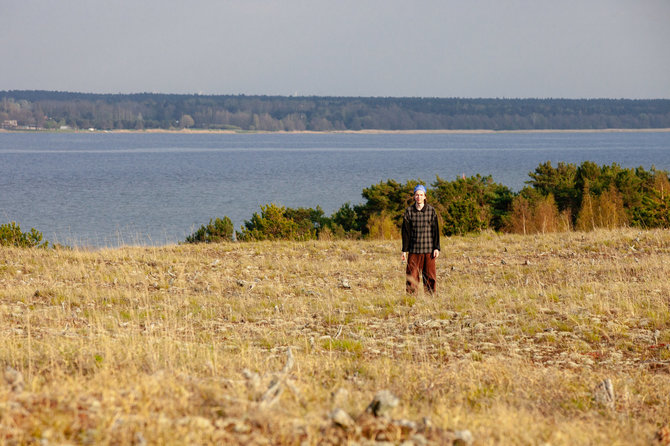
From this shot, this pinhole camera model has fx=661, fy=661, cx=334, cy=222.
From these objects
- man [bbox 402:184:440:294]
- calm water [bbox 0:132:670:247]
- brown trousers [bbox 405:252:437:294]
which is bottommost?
calm water [bbox 0:132:670:247]

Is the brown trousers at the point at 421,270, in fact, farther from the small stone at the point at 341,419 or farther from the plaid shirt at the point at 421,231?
the small stone at the point at 341,419

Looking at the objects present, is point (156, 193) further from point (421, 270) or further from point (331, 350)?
point (331, 350)

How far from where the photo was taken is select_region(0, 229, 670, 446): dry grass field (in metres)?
5.07

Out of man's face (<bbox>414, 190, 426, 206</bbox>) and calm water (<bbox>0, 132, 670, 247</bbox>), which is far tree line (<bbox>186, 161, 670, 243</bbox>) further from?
man's face (<bbox>414, 190, 426, 206</bbox>)

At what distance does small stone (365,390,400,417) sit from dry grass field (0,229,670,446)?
15 mm

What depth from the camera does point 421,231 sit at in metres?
11.2

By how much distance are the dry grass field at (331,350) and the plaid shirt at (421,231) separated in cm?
90

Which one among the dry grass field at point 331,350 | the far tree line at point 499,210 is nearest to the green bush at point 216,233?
the far tree line at point 499,210

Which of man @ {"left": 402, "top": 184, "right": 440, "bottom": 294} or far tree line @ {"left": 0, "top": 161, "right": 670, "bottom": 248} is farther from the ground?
man @ {"left": 402, "top": 184, "right": 440, "bottom": 294}

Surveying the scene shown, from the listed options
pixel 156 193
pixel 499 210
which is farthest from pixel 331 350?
pixel 156 193

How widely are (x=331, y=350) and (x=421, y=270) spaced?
375cm

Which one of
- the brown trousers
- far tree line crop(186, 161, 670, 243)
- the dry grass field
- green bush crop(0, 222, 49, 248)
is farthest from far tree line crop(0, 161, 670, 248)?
the brown trousers

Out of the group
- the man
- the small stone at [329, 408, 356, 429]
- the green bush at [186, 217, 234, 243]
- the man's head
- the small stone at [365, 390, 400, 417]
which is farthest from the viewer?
the green bush at [186, 217, 234, 243]

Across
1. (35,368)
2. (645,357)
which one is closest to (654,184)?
(645,357)
